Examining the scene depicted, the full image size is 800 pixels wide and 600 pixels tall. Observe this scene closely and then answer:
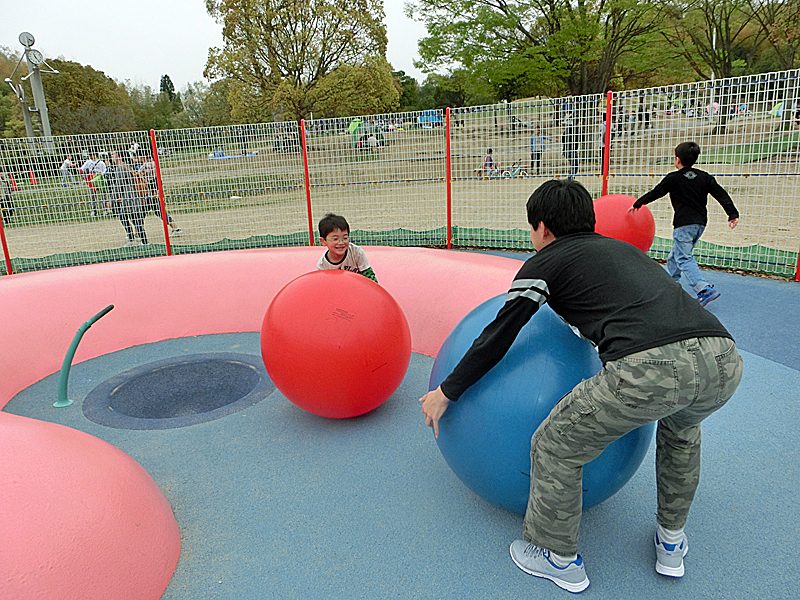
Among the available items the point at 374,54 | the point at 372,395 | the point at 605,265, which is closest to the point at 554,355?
the point at 605,265

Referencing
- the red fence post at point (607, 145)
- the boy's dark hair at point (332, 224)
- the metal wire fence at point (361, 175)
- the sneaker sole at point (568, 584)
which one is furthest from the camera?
the metal wire fence at point (361, 175)

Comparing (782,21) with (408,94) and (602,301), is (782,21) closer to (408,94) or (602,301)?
(602,301)

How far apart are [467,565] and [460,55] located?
2628 cm

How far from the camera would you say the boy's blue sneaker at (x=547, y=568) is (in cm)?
268

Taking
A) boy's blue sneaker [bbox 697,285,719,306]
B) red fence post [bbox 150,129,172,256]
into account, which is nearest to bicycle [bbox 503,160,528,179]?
boy's blue sneaker [bbox 697,285,719,306]

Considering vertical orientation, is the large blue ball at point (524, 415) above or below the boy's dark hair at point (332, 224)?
below

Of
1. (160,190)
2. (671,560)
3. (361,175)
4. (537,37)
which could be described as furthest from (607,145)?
(537,37)

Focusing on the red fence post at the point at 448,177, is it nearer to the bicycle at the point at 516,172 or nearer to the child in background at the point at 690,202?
the bicycle at the point at 516,172

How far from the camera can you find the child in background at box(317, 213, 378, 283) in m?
4.95

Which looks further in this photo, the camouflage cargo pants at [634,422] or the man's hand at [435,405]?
the man's hand at [435,405]

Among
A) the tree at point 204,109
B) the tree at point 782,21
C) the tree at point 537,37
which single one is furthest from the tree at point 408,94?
the tree at point 782,21

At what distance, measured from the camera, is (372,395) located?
427 centimetres

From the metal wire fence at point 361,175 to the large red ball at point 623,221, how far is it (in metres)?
2.14

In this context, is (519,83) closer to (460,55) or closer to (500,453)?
(460,55)
